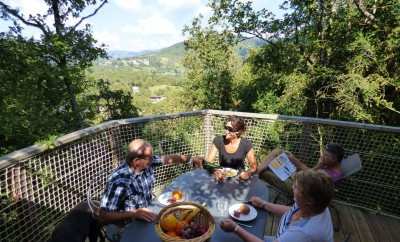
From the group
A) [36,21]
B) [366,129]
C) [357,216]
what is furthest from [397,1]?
[36,21]

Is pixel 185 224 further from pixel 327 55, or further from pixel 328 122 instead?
pixel 327 55

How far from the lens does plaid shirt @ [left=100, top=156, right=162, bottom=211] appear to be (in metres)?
2.15

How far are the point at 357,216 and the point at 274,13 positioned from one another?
6.47 meters

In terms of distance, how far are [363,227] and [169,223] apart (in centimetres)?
300

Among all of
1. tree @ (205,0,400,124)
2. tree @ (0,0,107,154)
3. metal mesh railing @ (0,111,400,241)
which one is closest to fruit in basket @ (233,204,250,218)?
metal mesh railing @ (0,111,400,241)

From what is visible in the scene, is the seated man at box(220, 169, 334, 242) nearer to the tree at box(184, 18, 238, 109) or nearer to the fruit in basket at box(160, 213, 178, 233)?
the fruit in basket at box(160, 213, 178, 233)

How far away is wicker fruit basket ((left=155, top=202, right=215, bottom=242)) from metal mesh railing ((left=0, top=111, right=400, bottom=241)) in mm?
1289

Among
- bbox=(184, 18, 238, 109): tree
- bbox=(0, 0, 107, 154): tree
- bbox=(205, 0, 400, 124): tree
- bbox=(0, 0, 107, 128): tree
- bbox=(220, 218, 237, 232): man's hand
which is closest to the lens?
bbox=(220, 218, 237, 232): man's hand

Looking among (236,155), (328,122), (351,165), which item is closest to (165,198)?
(236,155)

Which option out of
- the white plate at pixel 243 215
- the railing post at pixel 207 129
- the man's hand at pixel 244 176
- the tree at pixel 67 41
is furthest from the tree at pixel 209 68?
the white plate at pixel 243 215

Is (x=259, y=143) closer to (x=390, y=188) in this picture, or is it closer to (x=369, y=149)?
(x=369, y=149)

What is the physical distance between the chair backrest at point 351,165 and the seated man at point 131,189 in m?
2.10

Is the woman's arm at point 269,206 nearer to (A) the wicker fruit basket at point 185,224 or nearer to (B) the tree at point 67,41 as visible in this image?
(A) the wicker fruit basket at point 185,224

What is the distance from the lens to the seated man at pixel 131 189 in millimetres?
2117
